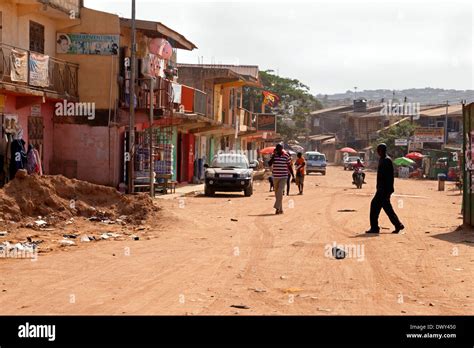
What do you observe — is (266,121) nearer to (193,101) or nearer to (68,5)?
(193,101)

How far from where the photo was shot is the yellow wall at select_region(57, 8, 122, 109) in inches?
1120

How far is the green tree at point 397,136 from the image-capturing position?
76.2 meters

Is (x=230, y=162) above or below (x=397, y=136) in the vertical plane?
below

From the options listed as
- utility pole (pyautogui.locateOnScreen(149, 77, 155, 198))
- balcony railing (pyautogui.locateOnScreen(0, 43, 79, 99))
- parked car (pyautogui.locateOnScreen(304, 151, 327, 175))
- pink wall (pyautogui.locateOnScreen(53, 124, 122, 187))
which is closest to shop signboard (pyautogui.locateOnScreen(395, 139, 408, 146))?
parked car (pyautogui.locateOnScreen(304, 151, 327, 175))

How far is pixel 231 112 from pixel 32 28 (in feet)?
91.4

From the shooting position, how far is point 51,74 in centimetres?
2627

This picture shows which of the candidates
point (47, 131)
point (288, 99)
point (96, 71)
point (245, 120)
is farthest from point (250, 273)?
point (288, 99)

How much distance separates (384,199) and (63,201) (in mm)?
6573

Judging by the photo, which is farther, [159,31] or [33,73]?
[159,31]

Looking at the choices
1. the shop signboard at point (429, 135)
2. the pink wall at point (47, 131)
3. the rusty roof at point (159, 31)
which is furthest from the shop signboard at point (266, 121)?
the pink wall at point (47, 131)

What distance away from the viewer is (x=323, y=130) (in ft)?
415

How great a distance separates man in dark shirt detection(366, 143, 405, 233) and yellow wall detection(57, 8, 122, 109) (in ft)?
47.2

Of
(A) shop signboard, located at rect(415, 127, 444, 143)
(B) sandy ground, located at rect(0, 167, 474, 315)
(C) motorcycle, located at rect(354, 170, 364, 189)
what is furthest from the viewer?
(A) shop signboard, located at rect(415, 127, 444, 143)

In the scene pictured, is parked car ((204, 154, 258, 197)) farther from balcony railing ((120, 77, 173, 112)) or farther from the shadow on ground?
the shadow on ground
